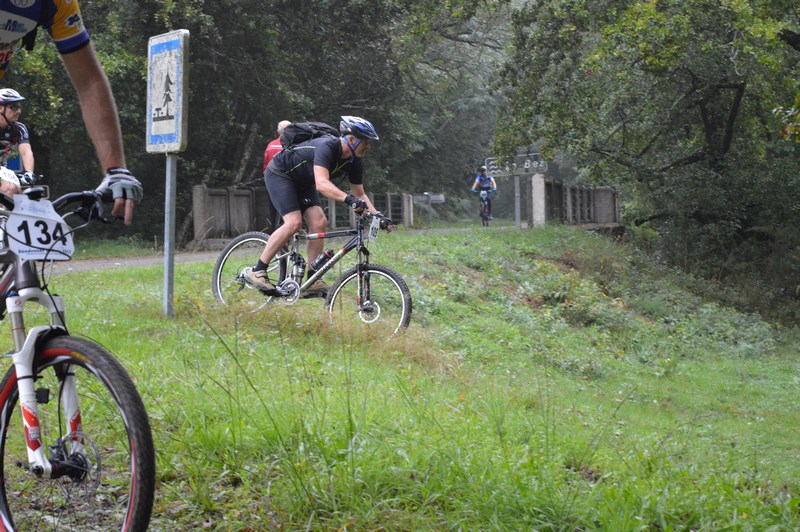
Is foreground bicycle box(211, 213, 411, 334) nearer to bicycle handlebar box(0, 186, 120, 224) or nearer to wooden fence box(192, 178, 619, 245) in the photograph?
bicycle handlebar box(0, 186, 120, 224)

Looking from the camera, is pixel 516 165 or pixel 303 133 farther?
pixel 516 165

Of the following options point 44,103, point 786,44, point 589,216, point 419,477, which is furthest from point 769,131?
point 419,477

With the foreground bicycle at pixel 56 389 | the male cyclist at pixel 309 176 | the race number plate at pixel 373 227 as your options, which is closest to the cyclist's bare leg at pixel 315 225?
the male cyclist at pixel 309 176

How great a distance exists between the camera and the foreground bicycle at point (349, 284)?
891 cm

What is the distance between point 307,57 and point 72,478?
24.1 metres

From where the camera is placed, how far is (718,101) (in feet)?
81.7

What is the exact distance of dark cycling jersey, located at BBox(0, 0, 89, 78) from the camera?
338 cm

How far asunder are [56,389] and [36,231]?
1.73 feet

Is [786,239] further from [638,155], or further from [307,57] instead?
[307,57]

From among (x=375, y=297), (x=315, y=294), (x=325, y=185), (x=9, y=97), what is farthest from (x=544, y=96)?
(x=9, y=97)

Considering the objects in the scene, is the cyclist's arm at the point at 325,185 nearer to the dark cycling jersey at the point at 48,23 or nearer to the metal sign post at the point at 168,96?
the metal sign post at the point at 168,96

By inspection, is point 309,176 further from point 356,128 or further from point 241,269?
point 241,269

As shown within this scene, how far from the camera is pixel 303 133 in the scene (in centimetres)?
909

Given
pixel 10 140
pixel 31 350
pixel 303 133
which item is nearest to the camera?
pixel 31 350
